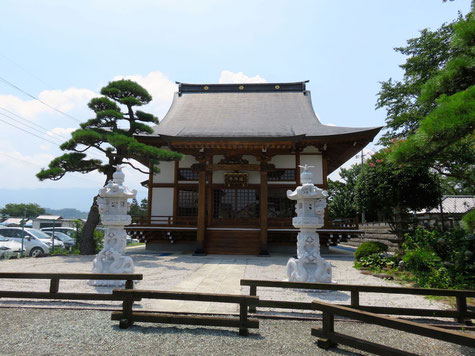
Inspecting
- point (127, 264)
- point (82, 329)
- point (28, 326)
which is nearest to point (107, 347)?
point (82, 329)

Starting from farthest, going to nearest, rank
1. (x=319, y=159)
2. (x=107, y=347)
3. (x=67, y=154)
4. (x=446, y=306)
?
(x=319, y=159) < (x=67, y=154) < (x=446, y=306) < (x=107, y=347)

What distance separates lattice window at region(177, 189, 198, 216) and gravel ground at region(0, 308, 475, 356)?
31.8ft

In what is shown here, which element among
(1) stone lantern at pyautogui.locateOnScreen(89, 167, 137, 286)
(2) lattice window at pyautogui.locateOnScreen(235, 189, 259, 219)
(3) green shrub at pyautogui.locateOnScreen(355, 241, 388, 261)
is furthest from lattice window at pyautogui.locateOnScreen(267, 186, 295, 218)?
(1) stone lantern at pyautogui.locateOnScreen(89, 167, 137, 286)

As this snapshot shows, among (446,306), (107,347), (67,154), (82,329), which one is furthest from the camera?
(67,154)

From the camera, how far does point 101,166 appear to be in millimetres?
11711

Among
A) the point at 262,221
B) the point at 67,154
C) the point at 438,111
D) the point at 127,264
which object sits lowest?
the point at 127,264

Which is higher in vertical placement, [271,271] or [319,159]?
[319,159]

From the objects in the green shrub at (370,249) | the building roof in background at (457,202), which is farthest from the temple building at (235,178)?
the building roof in background at (457,202)

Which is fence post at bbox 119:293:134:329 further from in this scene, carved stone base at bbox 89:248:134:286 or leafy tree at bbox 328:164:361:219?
leafy tree at bbox 328:164:361:219

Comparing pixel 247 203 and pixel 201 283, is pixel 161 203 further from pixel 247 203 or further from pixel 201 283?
pixel 201 283

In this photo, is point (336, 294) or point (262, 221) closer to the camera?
point (336, 294)

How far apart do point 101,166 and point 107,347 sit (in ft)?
32.0

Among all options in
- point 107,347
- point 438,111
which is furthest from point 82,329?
point 438,111

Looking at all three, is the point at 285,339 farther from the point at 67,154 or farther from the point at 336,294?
the point at 67,154
